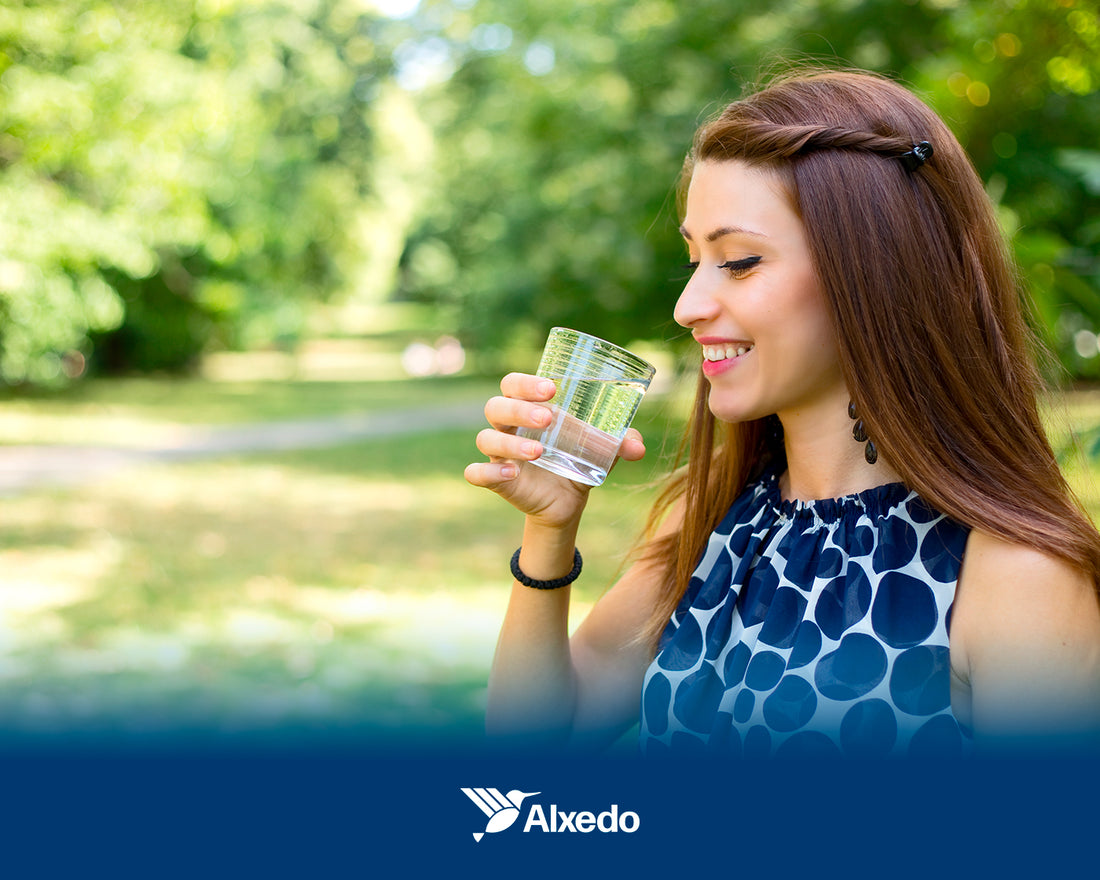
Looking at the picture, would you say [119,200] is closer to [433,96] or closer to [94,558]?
[94,558]

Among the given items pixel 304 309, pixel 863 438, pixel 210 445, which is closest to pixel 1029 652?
pixel 863 438

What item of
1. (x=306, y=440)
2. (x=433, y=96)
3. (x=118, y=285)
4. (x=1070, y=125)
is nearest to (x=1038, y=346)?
(x=1070, y=125)

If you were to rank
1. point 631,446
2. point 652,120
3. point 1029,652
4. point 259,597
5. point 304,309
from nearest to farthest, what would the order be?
1. point 1029,652
2. point 631,446
3. point 259,597
4. point 652,120
5. point 304,309

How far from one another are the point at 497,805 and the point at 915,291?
3.21 ft

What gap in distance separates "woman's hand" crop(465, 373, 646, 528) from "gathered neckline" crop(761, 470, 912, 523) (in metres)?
0.27

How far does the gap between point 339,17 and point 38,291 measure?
17.4m

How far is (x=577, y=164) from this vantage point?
13719 millimetres

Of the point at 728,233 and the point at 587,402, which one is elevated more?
Result: the point at 728,233

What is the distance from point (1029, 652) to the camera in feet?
4.82

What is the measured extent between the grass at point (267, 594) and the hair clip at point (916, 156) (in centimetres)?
71

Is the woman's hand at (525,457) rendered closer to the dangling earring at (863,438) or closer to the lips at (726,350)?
the lips at (726,350)

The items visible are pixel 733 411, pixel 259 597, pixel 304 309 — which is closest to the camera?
pixel 733 411

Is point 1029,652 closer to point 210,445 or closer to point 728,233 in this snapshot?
point 728,233

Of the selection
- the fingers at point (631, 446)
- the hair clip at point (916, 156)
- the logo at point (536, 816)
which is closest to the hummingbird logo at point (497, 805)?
the logo at point (536, 816)
